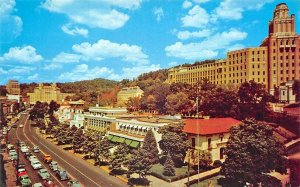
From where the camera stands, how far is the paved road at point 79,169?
Result: 3128 cm

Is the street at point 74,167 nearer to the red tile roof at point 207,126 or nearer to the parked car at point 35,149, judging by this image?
the parked car at point 35,149

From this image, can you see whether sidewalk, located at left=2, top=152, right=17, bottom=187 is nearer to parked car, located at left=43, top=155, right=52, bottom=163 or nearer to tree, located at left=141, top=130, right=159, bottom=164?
parked car, located at left=43, top=155, right=52, bottom=163

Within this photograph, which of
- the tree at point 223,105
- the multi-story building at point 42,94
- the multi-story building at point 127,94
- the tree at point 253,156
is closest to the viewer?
the tree at point 253,156

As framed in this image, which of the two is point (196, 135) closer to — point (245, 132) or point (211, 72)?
point (245, 132)

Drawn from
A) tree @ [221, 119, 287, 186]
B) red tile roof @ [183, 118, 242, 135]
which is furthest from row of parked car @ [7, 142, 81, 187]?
tree @ [221, 119, 287, 186]

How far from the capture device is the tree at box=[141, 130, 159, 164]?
32.8m

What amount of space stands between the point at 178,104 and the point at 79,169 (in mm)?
25532

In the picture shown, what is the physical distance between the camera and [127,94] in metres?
92.2

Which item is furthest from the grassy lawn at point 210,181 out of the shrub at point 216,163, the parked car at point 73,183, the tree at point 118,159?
the parked car at point 73,183

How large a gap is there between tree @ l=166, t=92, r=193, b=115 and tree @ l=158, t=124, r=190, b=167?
21.1 meters

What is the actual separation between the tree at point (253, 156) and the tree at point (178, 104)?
90.7 feet

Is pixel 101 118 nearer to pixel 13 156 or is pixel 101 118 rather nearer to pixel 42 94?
pixel 13 156

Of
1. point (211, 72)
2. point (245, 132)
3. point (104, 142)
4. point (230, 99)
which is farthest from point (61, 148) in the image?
point (211, 72)

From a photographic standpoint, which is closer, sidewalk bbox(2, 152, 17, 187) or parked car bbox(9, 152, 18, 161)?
sidewalk bbox(2, 152, 17, 187)
